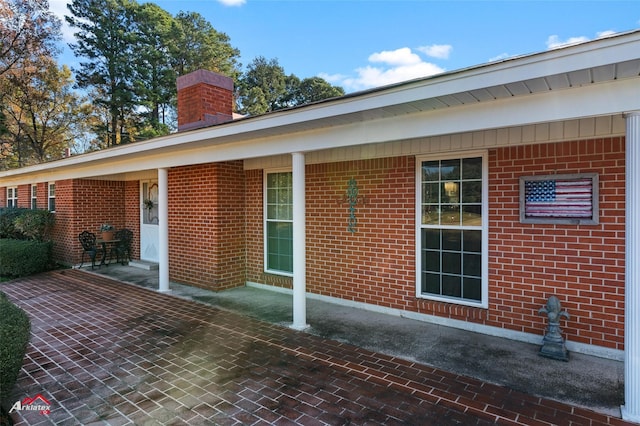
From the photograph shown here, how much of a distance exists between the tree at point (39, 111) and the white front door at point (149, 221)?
1594cm

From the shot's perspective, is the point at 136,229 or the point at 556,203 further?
the point at 136,229

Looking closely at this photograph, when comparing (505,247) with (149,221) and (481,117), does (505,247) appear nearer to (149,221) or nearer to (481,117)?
(481,117)

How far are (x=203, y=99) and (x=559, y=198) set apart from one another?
757 cm

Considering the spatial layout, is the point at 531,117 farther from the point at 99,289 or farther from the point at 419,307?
the point at 99,289

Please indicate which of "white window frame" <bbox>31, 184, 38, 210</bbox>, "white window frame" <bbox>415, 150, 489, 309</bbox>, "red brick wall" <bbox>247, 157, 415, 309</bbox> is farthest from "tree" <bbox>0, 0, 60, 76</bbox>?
"white window frame" <bbox>415, 150, 489, 309</bbox>

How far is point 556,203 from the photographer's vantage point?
4348 mm

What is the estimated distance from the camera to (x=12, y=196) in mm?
14203

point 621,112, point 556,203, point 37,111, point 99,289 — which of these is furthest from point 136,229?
point 37,111

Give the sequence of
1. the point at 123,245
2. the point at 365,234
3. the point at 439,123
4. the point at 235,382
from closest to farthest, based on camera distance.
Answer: the point at 235,382, the point at 439,123, the point at 365,234, the point at 123,245

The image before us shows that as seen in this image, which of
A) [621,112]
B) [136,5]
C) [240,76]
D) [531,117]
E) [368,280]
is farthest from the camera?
[240,76]

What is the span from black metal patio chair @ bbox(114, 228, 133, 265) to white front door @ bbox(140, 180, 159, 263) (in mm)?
528

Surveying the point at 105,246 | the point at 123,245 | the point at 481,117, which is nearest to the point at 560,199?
the point at 481,117

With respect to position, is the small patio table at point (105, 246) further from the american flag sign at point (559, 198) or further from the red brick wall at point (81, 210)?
the american flag sign at point (559, 198)

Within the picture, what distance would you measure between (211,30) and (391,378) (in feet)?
95.1
